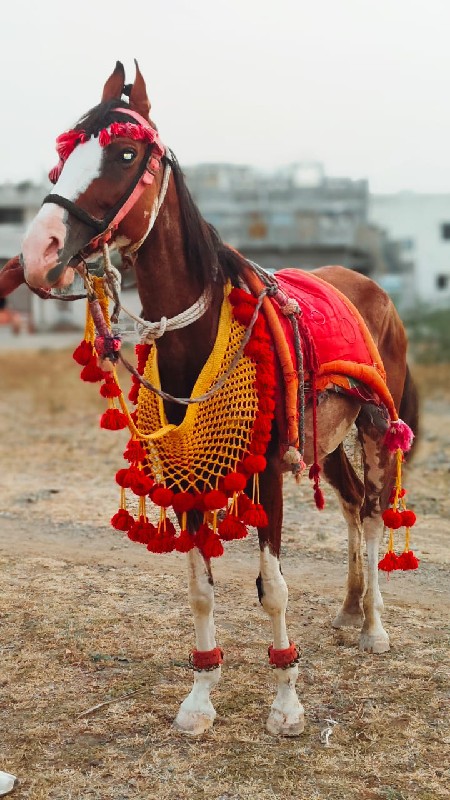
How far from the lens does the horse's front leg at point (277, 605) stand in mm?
3320

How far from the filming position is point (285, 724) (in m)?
3.35

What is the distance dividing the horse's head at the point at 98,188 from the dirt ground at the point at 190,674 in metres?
1.84

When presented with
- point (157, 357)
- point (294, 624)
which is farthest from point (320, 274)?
point (294, 624)

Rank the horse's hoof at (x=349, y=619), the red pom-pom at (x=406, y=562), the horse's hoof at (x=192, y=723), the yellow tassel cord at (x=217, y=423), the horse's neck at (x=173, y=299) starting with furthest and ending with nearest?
the horse's hoof at (x=349, y=619), the red pom-pom at (x=406, y=562), the horse's hoof at (x=192, y=723), the yellow tassel cord at (x=217, y=423), the horse's neck at (x=173, y=299)

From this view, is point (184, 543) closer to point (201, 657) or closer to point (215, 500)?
point (215, 500)

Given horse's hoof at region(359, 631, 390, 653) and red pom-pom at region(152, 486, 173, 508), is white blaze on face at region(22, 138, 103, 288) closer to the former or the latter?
red pom-pom at region(152, 486, 173, 508)

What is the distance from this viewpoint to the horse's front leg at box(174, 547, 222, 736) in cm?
340

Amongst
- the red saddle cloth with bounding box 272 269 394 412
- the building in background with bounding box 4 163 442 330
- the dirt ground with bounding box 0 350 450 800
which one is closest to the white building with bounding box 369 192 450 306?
the building in background with bounding box 4 163 442 330

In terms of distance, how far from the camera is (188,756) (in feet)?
10.6

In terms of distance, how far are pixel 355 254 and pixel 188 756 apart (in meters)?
35.5

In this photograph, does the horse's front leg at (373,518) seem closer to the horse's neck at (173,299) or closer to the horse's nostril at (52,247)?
the horse's neck at (173,299)

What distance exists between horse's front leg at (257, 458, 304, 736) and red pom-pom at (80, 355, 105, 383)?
745 mm

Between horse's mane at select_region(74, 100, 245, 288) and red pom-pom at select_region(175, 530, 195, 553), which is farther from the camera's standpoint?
red pom-pom at select_region(175, 530, 195, 553)

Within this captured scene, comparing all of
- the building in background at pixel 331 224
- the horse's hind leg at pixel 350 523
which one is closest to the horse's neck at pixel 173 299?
the horse's hind leg at pixel 350 523
